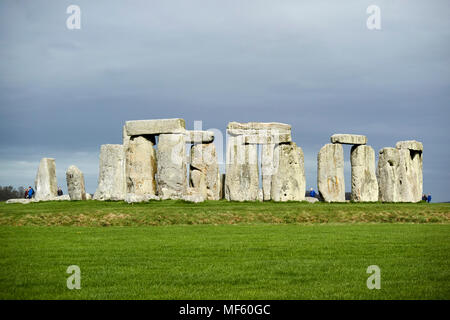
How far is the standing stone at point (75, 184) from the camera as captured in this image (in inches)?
1064

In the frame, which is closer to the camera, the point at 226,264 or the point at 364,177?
the point at 226,264

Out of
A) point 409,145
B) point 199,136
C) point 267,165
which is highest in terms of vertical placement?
point 199,136

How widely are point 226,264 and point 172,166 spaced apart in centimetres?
1481

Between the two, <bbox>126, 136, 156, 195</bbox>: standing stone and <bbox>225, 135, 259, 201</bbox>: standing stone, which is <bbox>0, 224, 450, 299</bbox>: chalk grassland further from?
<bbox>225, 135, 259, 201</bbox>: standing stone

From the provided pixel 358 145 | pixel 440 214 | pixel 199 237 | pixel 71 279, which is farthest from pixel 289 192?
pixel 71 279

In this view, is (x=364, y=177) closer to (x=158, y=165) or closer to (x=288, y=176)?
(x=288, y=176)

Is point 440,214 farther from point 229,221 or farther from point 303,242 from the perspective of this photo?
point 303,242

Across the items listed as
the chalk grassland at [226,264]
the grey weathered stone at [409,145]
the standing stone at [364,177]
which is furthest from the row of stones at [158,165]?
the grey weathered stone at [409,145]

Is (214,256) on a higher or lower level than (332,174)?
lower

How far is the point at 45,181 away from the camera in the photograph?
92.9 ft

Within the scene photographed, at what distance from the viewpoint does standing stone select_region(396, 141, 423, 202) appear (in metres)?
27.1

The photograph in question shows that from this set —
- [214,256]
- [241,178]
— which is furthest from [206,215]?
[214,256]
